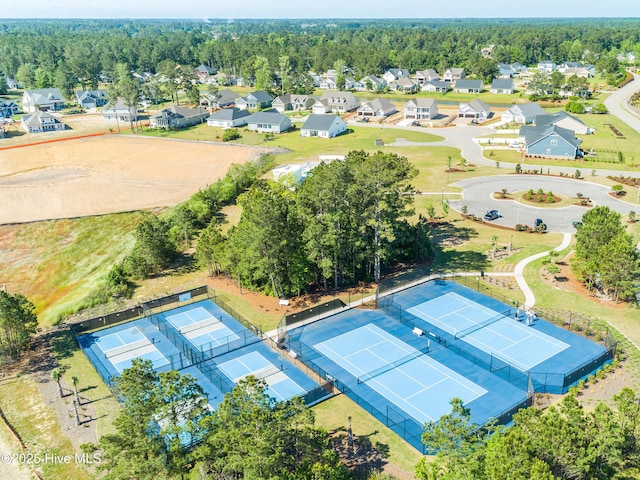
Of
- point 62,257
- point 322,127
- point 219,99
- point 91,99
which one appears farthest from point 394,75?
point 62,257

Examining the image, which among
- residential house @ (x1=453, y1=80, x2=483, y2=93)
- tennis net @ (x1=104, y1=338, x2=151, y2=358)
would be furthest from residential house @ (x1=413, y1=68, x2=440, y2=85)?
tennis net @ (x1=104, y1=338, x2=151, y2=358)

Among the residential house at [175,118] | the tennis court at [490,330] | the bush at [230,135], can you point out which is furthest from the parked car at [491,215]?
the residential house at [175,118]

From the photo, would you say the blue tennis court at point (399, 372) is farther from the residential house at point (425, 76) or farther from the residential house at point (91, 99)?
the residential house at point (425, 76)

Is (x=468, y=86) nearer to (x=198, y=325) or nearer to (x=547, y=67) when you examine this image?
(x=547, y=67)

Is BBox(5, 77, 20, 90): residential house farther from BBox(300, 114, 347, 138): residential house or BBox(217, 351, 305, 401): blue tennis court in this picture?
BBox(217, 351, 305, 401): blue tennis court

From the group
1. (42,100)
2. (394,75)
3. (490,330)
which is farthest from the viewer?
(394,75)
